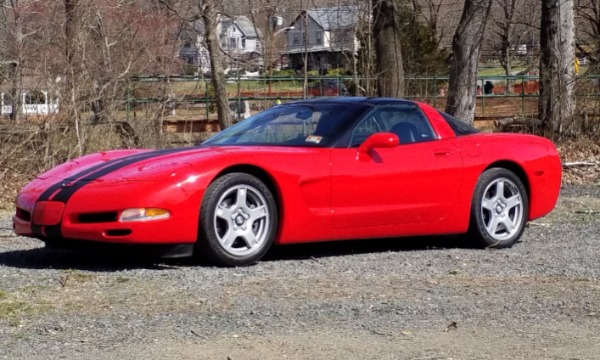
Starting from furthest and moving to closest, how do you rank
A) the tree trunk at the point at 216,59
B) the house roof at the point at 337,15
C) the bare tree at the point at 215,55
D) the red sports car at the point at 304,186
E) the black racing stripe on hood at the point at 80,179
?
1. the house roof at the point at 337,15
2. the tree trunk at the point at 216,59
3. the bare tree at the point at 215,55
4. the black racing stripe on hood at the point at 80,179
5. the red sports car at the point at 304,186

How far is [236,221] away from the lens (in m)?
7.06

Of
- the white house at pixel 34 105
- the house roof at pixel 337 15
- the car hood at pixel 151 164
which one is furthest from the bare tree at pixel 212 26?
the car hood at pixel 151 164

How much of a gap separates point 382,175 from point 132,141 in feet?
22.4

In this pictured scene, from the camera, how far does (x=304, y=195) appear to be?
7.36 m

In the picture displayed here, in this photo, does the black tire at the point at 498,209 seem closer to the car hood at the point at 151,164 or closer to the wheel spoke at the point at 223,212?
the car hood at the point at 151,164

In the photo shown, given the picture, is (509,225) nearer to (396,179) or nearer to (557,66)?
(396,179)

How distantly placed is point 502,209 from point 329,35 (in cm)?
1787

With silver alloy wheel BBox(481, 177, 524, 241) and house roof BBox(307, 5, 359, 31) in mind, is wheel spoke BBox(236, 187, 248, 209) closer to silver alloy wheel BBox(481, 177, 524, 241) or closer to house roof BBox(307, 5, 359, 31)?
silver alloy wheel BBox(481, 177, 524, 241)

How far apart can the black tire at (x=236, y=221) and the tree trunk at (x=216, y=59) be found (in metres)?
11.5

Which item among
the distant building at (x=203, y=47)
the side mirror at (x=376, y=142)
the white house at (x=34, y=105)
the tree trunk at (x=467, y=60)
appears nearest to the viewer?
the side mirror at (x=376, y=142)

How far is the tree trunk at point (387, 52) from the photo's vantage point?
679 inches

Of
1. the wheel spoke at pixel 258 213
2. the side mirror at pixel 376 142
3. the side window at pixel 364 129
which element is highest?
the side window at pixel 364 129

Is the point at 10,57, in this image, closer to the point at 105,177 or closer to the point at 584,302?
the point at 105,177

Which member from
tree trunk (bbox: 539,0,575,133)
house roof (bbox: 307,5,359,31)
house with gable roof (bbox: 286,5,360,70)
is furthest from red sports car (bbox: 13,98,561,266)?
house roof (bbox: 307,5,359,31)
